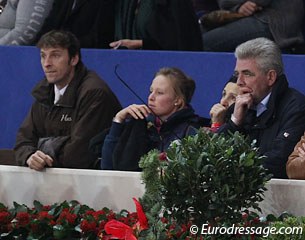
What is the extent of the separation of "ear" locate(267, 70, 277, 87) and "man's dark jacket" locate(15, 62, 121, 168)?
4.03ft

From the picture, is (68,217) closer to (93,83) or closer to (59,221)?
(59,221)

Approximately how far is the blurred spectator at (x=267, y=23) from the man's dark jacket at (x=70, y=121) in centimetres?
126

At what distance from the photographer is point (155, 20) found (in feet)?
31.6

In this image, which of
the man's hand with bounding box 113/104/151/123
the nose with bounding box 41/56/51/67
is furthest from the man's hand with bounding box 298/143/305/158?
the nose with bounding box 41/56/51/67

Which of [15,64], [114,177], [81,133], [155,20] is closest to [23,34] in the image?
[15,64]

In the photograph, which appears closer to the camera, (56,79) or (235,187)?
(235,187)

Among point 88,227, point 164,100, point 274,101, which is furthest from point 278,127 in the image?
point 88,227

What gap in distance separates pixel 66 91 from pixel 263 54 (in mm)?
1503

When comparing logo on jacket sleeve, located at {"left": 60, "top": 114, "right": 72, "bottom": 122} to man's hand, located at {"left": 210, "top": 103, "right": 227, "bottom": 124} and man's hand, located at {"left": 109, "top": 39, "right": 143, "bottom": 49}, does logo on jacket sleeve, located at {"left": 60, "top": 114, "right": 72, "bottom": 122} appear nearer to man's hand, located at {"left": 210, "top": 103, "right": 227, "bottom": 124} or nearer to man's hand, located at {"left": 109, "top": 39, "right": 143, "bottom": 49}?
man's hand, located at {"left": 210, "top": 103, "right": 227, "bottom": 124}

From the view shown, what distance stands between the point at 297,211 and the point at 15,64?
3999 mm

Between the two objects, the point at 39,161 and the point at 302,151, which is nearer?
the point at 302,151

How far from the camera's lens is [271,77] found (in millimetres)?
8047

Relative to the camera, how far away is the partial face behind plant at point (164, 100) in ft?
27.0

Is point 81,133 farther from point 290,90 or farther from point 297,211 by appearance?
point 297,211
